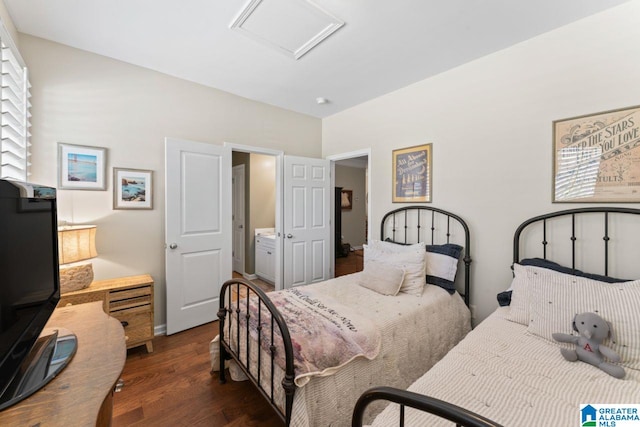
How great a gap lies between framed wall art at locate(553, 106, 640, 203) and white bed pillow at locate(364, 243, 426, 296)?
112 centimetres

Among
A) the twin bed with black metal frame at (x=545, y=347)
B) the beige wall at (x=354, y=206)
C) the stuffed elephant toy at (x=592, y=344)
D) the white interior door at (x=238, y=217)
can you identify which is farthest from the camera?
the beige wall at (x=354, y=206)

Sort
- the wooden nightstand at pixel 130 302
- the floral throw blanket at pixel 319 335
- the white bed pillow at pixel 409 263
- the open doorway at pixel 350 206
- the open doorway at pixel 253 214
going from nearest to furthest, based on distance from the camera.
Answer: the floral throw blanket at pixel 319 335 → the wooden nightstand at pixel 130 302 → the white bed pillow at pixel 409 263 → the open doorway at pixel 253 214 → the open doorway at pixel 350 206

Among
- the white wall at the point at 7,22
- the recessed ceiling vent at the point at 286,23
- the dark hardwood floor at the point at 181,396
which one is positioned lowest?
the dark hardwood floor at the point at 181,396

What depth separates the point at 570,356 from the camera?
1299 millimetres

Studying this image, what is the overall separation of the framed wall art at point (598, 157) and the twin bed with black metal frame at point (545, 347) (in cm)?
13

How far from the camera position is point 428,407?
27.0 inches

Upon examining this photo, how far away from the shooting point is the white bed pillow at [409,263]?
2.29m

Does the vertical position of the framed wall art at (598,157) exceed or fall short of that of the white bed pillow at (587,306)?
it exceeds it

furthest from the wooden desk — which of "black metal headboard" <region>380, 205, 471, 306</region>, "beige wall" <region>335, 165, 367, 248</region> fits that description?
"beige wall" <region>335, 165, 367, 248</region>

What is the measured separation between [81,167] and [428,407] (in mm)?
3050

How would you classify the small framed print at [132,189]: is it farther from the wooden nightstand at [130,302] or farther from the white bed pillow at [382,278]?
the white bed pillow at [382,278]

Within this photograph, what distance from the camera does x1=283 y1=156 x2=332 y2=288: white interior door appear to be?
3586 mm

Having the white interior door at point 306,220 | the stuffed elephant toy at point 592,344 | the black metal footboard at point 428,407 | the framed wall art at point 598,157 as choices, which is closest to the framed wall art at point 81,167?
the white interior door at point 306,220

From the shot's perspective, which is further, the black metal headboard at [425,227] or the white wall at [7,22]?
the black metal headboard at [425,227]
